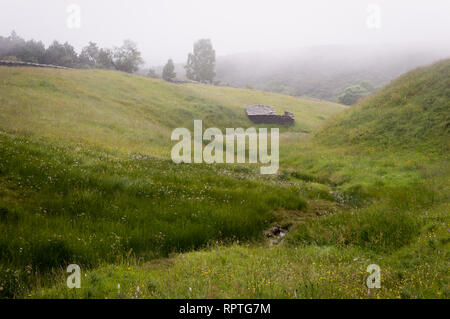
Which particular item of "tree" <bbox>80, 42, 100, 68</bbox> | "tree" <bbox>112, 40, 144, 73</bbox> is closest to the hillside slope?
"tree" <bbox>112, 40, 144, 73</bbox>

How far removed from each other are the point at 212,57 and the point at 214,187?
109 m

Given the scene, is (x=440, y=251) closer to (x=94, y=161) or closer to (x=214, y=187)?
(x=214, y=187)

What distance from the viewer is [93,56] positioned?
11781 centimetres

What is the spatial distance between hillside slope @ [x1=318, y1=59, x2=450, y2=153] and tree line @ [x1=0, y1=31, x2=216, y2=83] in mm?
61743

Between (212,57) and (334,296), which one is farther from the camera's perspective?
(212,57)

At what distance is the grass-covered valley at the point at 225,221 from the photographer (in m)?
4.93

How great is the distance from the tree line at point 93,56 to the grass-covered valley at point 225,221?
70945mm

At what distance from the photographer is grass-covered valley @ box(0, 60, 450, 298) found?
4.93 metres

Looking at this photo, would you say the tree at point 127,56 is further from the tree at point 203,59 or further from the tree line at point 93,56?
the tree at point 203,59

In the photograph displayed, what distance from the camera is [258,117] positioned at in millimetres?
49719
